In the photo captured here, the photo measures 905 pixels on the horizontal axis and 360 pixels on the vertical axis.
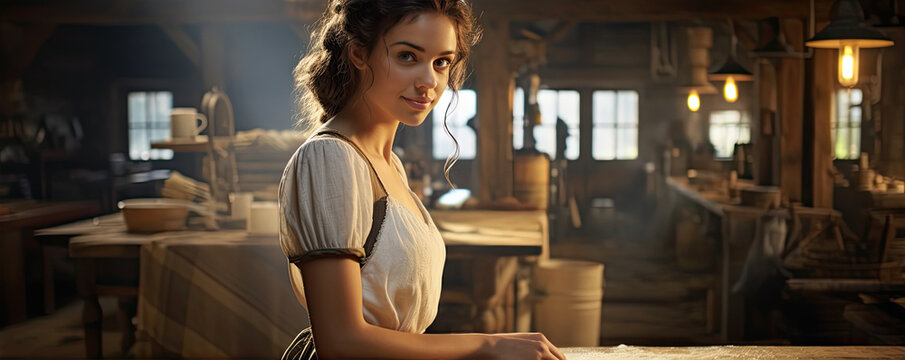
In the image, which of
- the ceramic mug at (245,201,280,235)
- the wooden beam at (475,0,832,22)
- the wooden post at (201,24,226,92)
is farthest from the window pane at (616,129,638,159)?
the ceramic mug at (245,201,280,235)

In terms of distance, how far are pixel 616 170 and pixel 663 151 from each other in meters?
1.15

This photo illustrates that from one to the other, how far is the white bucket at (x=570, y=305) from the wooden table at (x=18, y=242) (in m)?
3.64

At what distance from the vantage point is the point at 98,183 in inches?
362

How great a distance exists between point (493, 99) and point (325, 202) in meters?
4.26

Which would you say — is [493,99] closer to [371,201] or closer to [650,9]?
[650,9]

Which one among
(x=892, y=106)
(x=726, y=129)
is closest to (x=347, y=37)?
(x=892, y=106)

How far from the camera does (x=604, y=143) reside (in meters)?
13.5

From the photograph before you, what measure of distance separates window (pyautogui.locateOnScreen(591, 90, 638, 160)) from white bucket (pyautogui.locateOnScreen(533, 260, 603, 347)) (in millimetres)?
9139

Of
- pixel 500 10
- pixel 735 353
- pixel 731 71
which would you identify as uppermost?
pixel 500 10

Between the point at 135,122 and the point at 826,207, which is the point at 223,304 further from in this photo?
the point at 135,122

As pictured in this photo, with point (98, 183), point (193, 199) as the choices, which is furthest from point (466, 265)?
point (98, 183)

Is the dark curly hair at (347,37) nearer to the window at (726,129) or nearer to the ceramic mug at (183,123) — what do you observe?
the ceramic mug at (183,123)

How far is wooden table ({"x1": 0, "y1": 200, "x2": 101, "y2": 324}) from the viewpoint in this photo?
551 cm

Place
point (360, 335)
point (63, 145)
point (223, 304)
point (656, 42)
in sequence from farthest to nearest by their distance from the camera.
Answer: point (656, 42) → point (63, 145) → point (223, 304) → point (360, 335)
